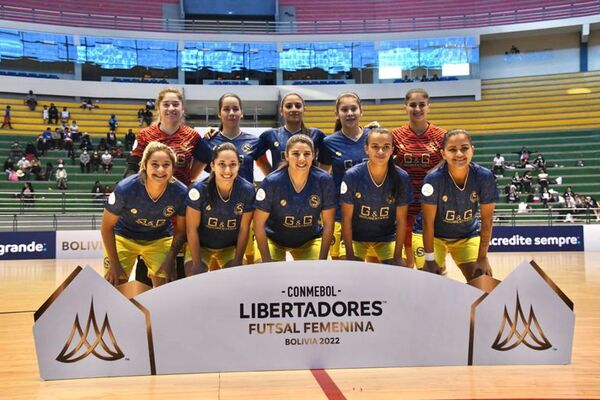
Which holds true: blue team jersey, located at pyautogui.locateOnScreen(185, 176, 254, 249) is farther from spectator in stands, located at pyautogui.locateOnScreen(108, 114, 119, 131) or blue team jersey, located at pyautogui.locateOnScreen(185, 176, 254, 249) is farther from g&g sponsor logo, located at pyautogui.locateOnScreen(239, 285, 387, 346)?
spectator in stands, located at pyautogui.locateOnScreen(108, 114, 119, 131)

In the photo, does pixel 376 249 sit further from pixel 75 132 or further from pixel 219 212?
pixel 75 132

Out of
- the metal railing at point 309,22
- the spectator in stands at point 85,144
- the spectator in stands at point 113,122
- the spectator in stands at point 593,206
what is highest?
the metal railing at point 309,22

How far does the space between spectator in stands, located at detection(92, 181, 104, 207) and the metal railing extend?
1163 cm

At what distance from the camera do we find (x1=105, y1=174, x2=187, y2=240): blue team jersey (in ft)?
13.8

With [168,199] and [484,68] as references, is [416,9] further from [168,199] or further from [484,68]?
[168,199]

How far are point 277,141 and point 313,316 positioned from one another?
1.99 m

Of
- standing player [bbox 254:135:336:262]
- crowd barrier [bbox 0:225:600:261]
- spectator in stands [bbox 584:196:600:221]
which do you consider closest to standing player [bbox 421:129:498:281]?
standing player [bbox 254:135:336:262]

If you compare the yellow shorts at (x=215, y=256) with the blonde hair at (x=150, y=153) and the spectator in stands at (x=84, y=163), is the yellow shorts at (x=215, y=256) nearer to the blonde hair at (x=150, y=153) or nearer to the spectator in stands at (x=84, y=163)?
the blonde hair at (x=150, y=153)

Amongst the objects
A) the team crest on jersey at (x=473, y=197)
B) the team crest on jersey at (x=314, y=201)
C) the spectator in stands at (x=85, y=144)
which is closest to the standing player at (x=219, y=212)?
the team crest on jersey at (x=314, y=201)

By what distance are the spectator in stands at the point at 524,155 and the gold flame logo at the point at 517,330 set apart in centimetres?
1730

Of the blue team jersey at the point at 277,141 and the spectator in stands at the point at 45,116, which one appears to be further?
the spectator in stands at the point at 45,116

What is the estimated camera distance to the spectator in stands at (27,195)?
16.1 m

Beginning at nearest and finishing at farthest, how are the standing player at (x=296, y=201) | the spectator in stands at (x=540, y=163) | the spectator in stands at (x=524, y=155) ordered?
the standing player at (x=296, y=201) → the spectator in stands at (x=540, y=163) → the spectator in stands at (x=524, y=155)

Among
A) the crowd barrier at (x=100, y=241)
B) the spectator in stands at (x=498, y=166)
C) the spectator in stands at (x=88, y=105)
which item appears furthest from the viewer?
the spectator in stands at (x=88, y=105)
